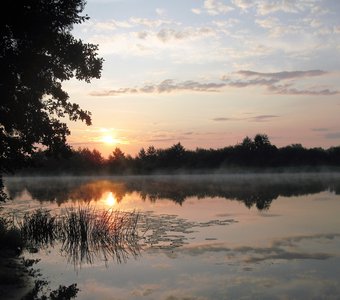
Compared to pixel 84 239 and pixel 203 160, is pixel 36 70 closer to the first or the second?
pixel 84 239

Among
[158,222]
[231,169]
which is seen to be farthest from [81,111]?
[231,169]

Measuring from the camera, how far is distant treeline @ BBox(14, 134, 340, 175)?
124750 mm

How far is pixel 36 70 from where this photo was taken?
1862 cm

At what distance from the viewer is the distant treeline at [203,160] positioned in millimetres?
124750

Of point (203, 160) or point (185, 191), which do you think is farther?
point (203, 160)

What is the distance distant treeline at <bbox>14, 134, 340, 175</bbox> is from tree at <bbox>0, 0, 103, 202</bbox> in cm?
10435

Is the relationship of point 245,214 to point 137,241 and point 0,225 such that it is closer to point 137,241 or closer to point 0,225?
point 137,241

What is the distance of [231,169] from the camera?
423 ft

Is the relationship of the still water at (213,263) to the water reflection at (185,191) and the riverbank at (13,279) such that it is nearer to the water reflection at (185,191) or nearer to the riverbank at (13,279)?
the riverbank at (13,279)

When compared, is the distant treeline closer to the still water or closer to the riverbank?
the still water

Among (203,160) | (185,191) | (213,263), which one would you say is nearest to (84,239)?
(213,263)

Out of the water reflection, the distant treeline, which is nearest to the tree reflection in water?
the water reflection

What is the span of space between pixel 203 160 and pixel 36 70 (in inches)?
4630

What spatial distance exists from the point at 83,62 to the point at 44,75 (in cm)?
186
